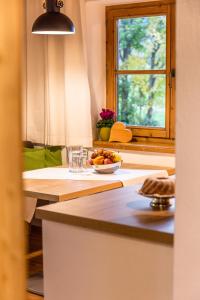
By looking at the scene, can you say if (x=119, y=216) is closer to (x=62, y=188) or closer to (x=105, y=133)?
(x=62, y=188)

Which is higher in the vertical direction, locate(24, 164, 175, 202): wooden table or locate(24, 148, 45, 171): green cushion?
locate(24, 148, 45, 171): green cushion

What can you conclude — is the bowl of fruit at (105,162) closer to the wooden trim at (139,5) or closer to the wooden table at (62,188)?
the wooden table at (62,188)

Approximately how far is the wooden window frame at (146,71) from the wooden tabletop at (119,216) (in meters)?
2.46

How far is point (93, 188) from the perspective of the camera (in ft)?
11.0

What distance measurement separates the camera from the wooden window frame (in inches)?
185

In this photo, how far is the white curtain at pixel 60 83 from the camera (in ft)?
16.0

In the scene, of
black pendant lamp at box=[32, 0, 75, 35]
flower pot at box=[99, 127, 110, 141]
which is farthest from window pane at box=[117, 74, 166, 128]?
black pendant lamp at box=[32, 0, 75, 35]

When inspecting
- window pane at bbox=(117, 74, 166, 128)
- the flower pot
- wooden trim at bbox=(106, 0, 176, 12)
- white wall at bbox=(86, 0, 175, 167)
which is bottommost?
the flower pot

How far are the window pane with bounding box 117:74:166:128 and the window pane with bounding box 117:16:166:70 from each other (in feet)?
0.35
